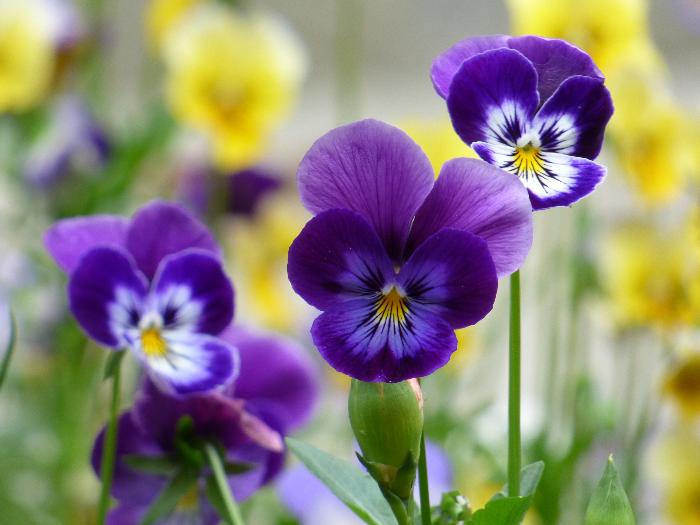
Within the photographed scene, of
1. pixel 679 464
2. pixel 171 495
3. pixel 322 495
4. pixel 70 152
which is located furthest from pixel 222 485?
pixel 70 152

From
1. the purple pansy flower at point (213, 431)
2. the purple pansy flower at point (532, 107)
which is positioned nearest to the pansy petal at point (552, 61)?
the purple pansy flower at point (532, 107)

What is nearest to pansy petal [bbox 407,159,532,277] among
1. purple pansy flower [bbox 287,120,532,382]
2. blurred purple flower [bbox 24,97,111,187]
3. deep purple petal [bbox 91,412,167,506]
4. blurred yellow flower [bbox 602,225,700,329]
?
purple pansy flower [bbox 287,120,532,382]

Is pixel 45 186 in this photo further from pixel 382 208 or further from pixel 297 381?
pixel 382 208

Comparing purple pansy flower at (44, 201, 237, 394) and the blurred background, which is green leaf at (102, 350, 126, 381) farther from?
the blurred background

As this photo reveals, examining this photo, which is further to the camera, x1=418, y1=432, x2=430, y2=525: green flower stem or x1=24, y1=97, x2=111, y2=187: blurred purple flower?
x1=24, y1=97, x2=111, y2=187: blurred purple flower

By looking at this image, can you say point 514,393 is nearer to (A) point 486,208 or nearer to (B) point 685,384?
(A) point 486,208
